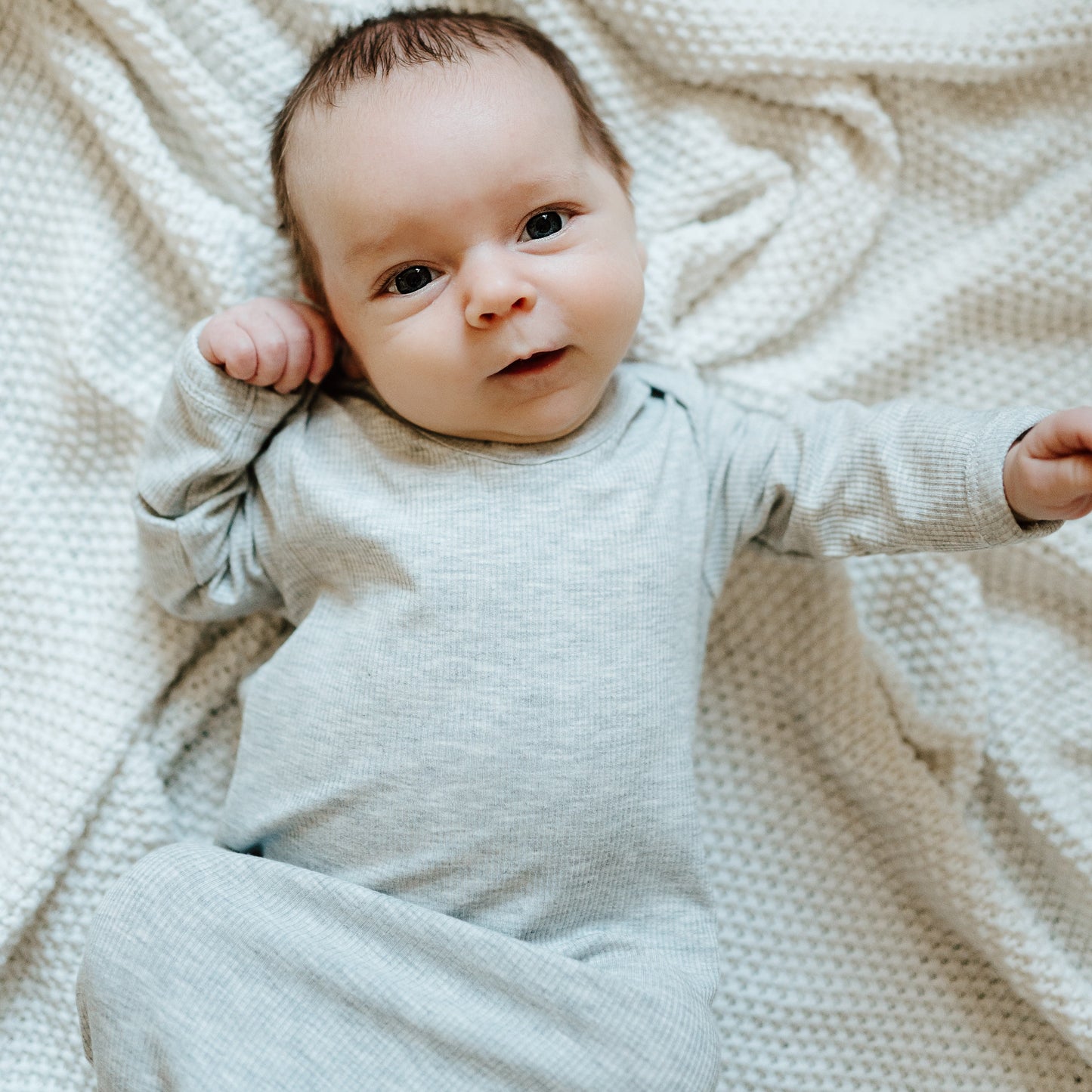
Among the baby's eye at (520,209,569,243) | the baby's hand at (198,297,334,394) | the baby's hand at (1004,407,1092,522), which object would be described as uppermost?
the baby's eye at (520,209,569,243)

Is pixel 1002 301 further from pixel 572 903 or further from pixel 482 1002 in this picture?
pixel 482 1002

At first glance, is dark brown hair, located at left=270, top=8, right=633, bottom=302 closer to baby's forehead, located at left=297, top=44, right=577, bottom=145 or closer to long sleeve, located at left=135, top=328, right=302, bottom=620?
baby's forehead, located at left=297, top=44, right=577, bottom=145

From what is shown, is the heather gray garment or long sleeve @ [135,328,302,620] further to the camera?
long sleeve @ [135,328,302,620]

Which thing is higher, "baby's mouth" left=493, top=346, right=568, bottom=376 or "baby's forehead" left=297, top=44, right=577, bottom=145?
"baby's forehead" left=297, top=44, right=577, bottom=145

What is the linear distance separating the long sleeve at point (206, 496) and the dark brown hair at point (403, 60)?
0.47ft

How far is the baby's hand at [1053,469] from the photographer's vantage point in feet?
2.88

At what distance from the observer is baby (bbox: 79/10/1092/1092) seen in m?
0.93

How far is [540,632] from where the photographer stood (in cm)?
100

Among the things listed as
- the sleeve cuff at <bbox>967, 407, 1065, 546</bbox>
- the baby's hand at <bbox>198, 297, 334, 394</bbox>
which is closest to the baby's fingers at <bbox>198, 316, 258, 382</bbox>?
the baby's hand at <bbox>198, 297, 334, 394</bbox>

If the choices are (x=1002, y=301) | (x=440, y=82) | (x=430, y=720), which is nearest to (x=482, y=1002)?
(x=430, y=720)

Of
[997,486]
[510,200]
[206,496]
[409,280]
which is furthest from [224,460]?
[997,486]

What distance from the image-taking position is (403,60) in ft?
3.22

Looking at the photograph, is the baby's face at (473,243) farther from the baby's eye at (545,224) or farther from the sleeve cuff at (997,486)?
the sleeve cuff at (997,486)

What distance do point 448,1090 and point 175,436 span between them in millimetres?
641
